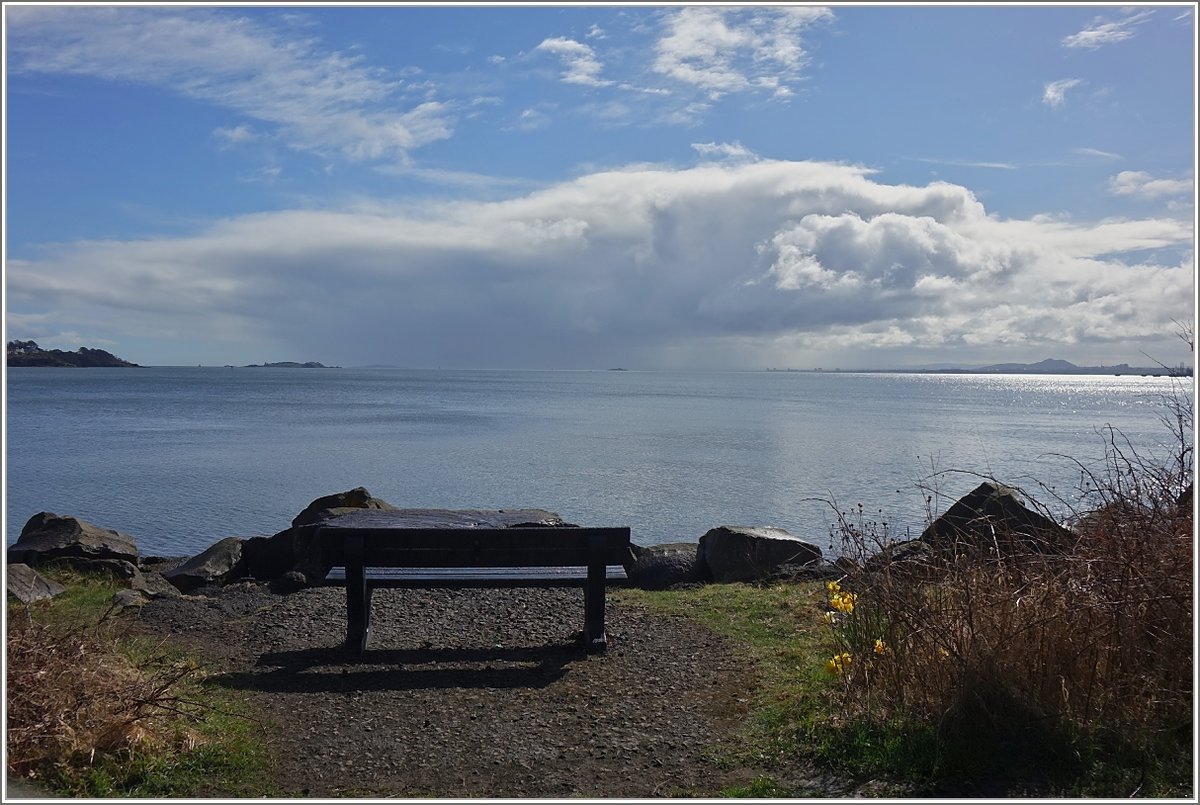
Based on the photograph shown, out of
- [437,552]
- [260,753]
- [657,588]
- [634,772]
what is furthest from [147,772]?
[657,588]

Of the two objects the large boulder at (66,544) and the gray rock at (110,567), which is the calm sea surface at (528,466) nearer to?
the large boulder at (66,544)

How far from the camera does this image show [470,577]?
7.84 meters

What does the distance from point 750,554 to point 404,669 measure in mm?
5371

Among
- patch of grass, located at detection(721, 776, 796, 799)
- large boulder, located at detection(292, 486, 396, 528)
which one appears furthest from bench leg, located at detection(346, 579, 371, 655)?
large boulder, located at detection(292, 486, 396, 528)

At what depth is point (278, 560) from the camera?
12812mm

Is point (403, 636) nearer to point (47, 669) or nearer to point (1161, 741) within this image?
point (47, 669)

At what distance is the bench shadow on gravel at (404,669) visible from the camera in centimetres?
700

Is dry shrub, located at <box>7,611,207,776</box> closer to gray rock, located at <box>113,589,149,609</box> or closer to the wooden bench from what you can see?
the wooden bench

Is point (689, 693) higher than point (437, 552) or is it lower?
lower

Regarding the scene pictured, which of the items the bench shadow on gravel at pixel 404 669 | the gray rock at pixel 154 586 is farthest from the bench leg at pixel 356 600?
the gray rock at pixel 154 586

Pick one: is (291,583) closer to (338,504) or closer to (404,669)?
(404,669)

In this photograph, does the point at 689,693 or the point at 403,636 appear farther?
the point at 403,636

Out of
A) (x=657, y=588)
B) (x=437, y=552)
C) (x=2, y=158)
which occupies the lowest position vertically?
(x=657, y=588)

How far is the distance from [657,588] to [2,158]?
8439mm
